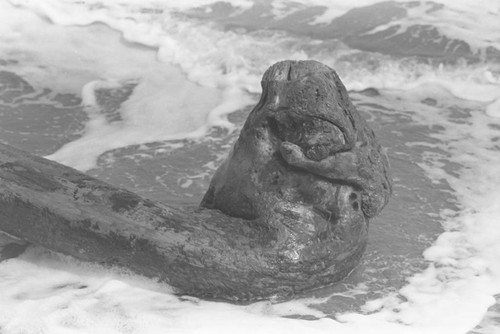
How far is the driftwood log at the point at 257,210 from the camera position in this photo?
15.1ft

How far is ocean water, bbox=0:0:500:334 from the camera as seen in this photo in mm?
4582

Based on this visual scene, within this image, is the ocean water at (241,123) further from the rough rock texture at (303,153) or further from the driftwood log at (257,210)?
the rough rock texture at (303,153)

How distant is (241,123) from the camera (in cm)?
775

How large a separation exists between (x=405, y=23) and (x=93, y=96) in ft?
14.1

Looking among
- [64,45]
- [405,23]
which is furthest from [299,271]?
[405,23]

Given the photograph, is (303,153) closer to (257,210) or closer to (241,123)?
(257,210)

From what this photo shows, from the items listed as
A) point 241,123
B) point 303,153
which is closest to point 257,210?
point 303,153

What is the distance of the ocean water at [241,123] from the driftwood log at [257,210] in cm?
13

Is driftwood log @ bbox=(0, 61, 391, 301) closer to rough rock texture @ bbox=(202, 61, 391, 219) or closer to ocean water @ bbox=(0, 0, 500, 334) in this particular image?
rough rock texture @ bbox=(202, 61, 391, 219)

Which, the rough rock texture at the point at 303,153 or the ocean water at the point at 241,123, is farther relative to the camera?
the rough rock texture at the point at 303,153

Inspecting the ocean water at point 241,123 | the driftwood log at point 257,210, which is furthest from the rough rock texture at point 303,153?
the ocean water at point 241,123

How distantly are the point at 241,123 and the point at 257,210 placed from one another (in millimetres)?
3025

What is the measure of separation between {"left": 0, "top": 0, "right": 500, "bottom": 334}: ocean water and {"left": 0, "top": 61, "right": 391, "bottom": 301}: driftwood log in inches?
5.0

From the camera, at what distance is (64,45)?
1019cm
